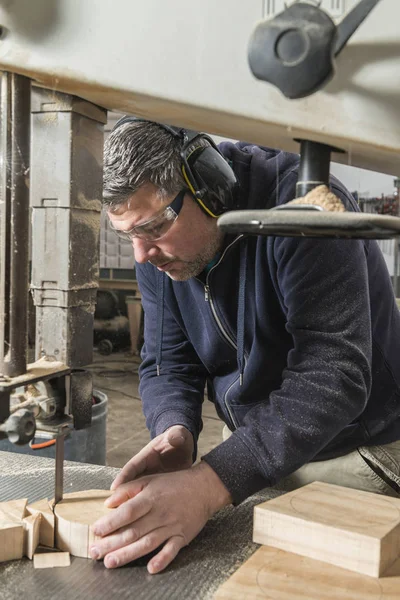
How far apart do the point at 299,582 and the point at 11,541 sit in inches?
17.5

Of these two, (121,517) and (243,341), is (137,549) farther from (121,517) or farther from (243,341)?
(243,341)

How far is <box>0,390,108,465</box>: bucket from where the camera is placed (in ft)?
7.43

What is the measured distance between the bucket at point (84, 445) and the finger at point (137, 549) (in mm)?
1278

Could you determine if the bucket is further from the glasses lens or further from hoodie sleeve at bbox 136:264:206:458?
the glasses lens

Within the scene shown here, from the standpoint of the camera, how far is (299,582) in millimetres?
886

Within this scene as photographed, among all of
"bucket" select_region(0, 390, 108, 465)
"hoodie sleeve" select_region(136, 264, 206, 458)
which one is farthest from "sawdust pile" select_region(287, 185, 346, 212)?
"bucket" select_region(0, 390, 108, 465)

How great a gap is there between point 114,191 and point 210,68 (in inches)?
23.0

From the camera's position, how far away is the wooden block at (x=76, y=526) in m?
1.00

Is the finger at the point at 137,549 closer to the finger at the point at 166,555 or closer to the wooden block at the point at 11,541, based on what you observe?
the finger at the point at 166,555

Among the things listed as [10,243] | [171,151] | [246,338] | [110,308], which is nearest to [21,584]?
[10,243]

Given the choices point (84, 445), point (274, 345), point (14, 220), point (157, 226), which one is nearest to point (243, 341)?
point (274, 345)

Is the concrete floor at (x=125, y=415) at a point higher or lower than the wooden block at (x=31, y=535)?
lower

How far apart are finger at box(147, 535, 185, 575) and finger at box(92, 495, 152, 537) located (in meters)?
0.06

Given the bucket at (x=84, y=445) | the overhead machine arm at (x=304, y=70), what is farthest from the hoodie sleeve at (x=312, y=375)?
the bucket at (x=84, y=445)
